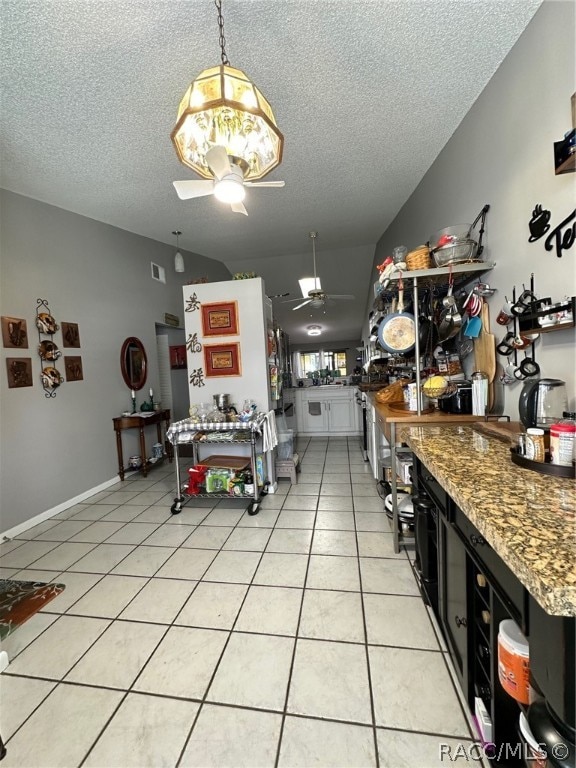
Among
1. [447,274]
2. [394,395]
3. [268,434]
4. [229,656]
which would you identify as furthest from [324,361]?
[229,656]

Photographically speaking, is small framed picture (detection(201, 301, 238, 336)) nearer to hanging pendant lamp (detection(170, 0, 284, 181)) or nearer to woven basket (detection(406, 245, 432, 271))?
hanging pendant lamp (detection(170, 0, 284, 181))

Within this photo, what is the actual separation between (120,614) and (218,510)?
51.4 inches

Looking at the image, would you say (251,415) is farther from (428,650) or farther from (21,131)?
(21,131)

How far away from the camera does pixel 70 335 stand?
131 inches

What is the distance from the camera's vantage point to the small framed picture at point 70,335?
327 cm

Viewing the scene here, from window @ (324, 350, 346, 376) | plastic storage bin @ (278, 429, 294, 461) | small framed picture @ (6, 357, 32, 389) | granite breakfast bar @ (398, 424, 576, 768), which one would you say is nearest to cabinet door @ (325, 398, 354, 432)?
plastic storage bin @ (278, 429, 294, 461)

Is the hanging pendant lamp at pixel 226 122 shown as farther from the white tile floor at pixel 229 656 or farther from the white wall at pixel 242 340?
the white tile floor at pixel 229 656

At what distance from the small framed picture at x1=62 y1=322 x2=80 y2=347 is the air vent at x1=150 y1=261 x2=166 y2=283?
5.23 ft

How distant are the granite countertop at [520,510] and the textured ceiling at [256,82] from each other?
2.20 m

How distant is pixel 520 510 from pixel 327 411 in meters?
4.93

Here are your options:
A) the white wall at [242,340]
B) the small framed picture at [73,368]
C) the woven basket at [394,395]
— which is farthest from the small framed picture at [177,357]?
the woven basket at [394,395]

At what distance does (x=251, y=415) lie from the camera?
3.09 metres

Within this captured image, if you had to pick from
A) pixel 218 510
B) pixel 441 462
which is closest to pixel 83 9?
pixel 441 462

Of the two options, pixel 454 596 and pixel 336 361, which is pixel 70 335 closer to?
pixel 454 596
